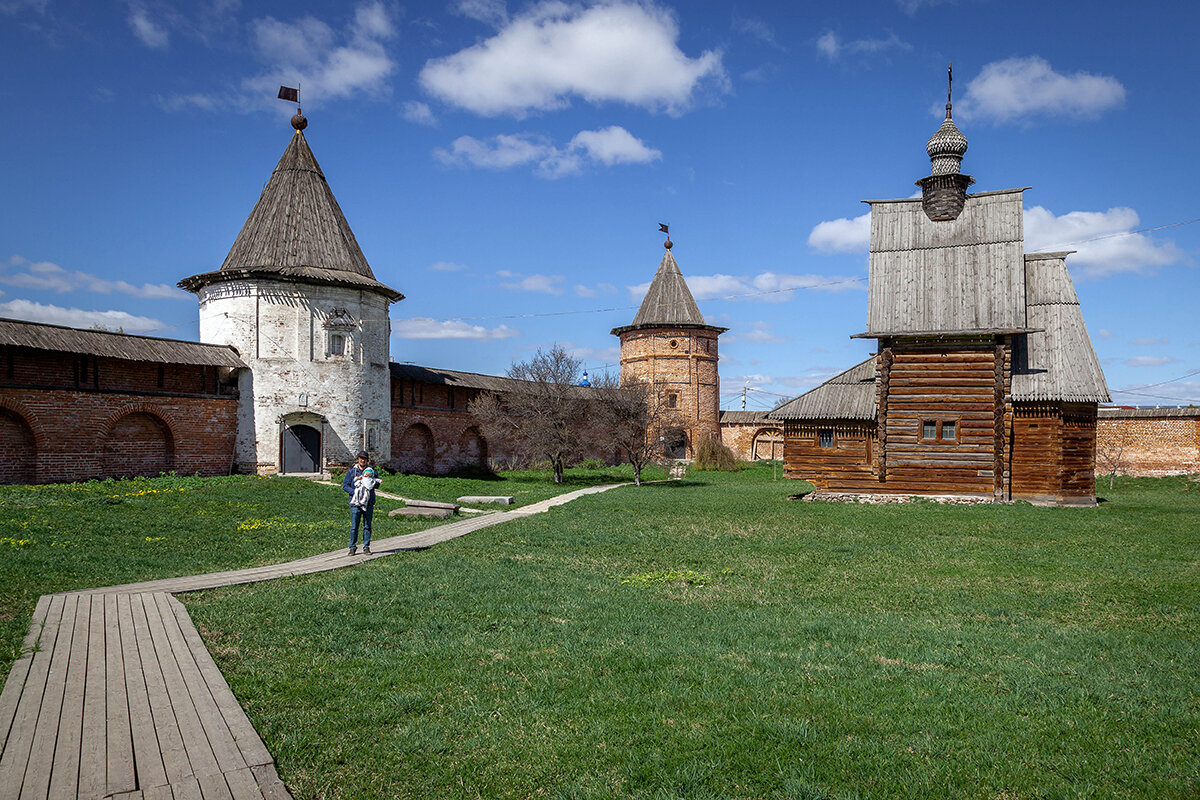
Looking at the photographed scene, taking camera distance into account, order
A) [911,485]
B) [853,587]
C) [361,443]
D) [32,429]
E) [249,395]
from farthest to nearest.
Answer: [361,443]
[249,395]
[911,485]
[32,429]
[853,587]

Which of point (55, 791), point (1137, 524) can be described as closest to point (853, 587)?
point (55, 791)

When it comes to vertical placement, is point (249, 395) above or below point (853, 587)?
above

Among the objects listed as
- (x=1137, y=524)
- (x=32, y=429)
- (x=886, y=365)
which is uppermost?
(x=886, y=365)

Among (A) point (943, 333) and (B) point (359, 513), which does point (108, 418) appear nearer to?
(B) point (359, 513)

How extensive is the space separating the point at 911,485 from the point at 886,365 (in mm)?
3316

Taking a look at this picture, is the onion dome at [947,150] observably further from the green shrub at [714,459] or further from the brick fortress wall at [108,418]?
the brick fortress wall at [108,418]

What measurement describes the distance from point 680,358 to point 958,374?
21.3 m

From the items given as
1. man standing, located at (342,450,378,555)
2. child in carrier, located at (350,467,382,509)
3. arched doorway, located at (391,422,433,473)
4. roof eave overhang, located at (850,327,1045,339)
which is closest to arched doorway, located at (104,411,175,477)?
arched doorway, located at (391,422,433,473)

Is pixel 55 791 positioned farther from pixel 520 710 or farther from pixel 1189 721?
pixel 1189 721

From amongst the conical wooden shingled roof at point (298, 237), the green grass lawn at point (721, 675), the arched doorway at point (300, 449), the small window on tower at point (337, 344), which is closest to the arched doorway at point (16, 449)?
the arched doorway at point (300, 449)

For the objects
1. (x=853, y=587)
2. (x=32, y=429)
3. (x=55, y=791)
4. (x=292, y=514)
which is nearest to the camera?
(x=55, y=791)

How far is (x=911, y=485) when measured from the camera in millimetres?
20594

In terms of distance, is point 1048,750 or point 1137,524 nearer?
point 1048,750

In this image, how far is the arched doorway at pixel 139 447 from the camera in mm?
20688
